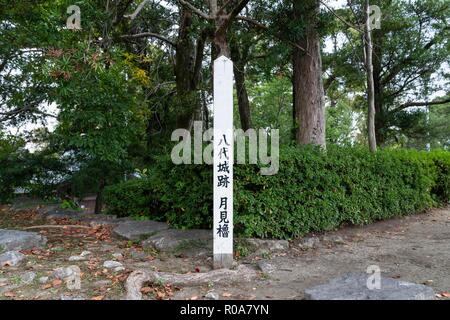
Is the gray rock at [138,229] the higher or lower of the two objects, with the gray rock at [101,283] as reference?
higher

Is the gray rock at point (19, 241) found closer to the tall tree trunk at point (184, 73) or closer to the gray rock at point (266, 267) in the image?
the gray rock at point (266, 267)

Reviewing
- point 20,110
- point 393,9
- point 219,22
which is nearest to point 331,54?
point 393,9

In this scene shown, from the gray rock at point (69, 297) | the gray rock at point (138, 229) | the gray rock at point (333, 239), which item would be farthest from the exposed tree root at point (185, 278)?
the gray rock at point (333, 239)

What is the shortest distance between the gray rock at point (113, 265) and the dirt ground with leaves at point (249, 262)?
0.21 ft

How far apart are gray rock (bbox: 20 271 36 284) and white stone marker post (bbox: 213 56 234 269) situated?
211cm

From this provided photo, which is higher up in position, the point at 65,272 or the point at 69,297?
the point at 65,272

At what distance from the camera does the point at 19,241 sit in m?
5.61

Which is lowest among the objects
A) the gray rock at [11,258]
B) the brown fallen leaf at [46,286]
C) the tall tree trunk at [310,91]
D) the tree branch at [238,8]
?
the brown fallen leaf at [46,286]

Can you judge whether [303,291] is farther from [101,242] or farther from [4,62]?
[4,62]

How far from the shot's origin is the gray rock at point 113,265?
488 cm

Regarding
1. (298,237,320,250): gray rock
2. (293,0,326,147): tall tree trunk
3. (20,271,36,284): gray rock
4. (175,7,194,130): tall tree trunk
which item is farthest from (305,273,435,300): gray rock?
(175,7,194,130): tall tree trunk

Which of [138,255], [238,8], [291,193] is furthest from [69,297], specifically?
[238,8]

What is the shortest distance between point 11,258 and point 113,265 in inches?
49.2

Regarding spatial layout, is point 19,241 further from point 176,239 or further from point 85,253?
point 176,239
